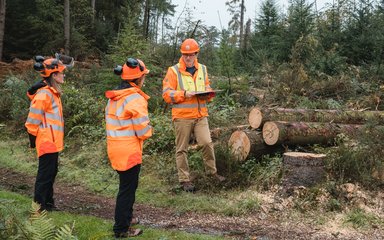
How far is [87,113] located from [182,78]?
5060 mm

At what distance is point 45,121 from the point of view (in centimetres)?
582

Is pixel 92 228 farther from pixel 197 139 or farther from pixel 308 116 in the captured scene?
pixel 308 116

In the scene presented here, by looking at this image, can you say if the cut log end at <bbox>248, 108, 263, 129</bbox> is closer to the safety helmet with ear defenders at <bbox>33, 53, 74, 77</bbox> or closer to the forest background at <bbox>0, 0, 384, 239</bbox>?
the forest background at <bbox>0, 0, 384, 239</bbox>

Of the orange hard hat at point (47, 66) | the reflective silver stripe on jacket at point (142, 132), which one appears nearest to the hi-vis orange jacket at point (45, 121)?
the orange hard hat at point (47, 66)

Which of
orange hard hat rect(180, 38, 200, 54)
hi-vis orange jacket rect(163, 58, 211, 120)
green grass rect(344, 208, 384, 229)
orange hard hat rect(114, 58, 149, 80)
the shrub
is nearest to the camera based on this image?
orange hard hat rect(114, 58, 149, 80)

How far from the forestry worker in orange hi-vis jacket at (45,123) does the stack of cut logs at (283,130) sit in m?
3.56

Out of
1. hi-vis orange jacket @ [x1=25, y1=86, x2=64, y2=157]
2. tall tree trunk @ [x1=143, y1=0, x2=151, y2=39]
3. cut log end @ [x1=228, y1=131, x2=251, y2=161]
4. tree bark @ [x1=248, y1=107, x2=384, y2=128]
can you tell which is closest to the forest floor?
A: hi-vis orange jacket @ [x1=25, y1=86, x2=64, y2=157]

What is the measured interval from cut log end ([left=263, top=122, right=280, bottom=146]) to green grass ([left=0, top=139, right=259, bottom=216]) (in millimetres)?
1283

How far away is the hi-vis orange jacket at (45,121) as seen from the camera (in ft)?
18.8

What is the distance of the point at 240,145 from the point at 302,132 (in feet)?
4.21

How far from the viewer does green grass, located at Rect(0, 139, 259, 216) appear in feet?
21.8

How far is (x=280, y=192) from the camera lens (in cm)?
686

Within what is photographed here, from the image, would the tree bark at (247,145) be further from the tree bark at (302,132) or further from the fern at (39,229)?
the fern at (39,229)

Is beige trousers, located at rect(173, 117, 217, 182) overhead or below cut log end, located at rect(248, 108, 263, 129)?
below
